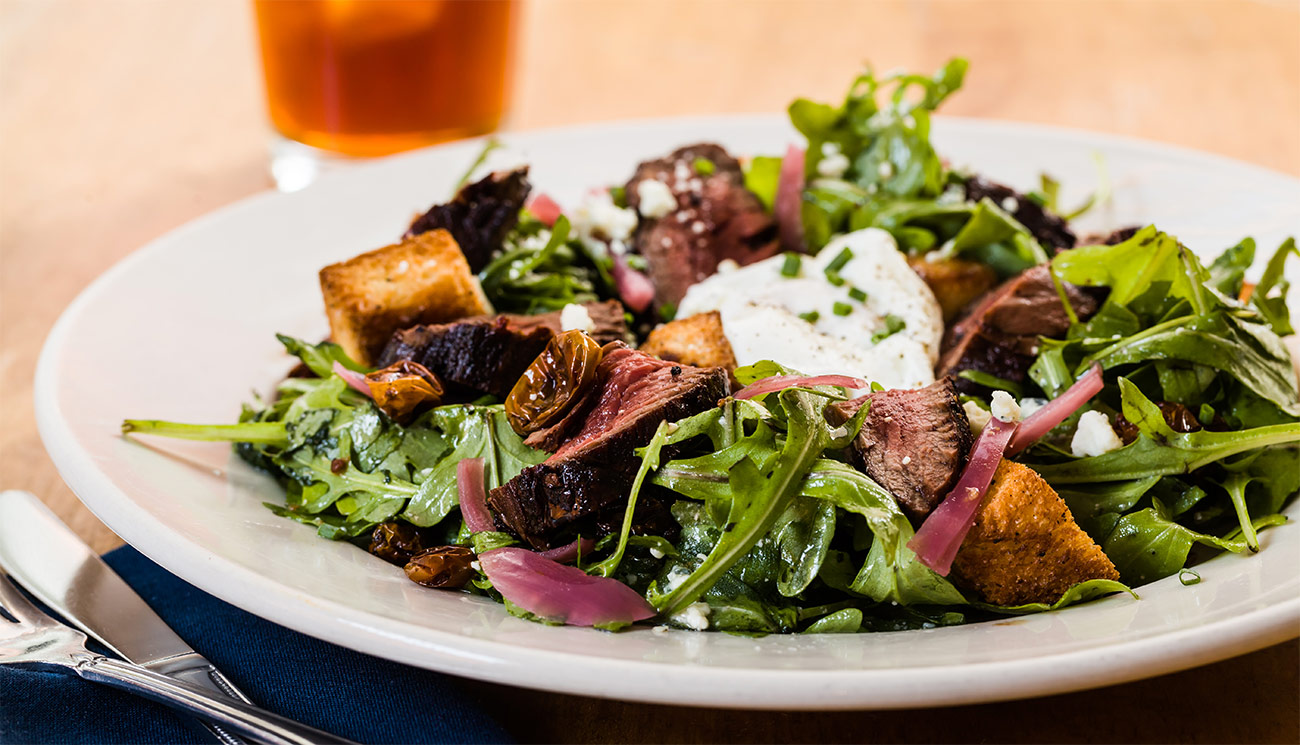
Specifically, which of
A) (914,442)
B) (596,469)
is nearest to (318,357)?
(596,469)

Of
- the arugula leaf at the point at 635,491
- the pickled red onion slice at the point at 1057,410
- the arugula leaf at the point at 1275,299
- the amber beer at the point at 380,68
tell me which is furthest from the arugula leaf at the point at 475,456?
the amber beer at the point at 380,68

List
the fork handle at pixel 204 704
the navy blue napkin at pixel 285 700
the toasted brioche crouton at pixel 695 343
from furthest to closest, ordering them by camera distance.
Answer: the toasted brioche crouton at pixel 695 343 < the navy blue napkin at pixel 285 700 < the fork handle at pixel 204 704

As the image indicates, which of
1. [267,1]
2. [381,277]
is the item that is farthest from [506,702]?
[267,1]

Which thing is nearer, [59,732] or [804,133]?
[59,732]

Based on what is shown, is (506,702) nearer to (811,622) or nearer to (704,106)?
(811,622)

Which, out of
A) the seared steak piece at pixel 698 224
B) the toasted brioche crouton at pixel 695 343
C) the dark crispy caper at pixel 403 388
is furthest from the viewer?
the seared steak piece at pixel 698 224

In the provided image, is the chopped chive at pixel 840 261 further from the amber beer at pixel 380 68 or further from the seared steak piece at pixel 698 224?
the amber beer at pixel 380 68

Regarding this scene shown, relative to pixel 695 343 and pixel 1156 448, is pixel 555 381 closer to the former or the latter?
pixel 695 343
